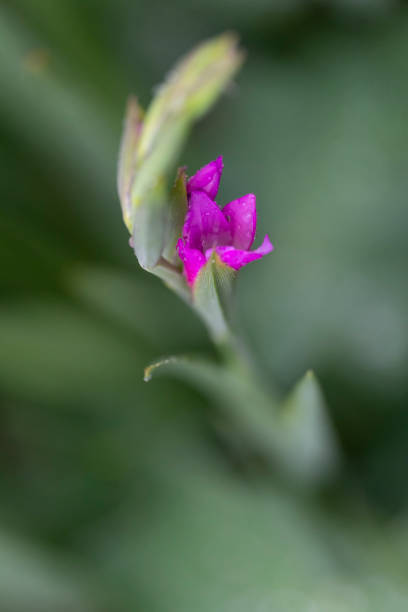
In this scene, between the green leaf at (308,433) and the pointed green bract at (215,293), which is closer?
the pointed green bract at (215,293)

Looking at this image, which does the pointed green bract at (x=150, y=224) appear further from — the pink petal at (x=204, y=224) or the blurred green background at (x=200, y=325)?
the blurred green background at (x=200, y=325)

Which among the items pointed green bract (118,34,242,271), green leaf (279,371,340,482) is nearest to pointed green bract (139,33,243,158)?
pointed green bract (118,34,242,271)

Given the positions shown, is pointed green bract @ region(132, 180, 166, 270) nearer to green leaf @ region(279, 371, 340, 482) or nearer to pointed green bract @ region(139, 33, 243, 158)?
pointed green bract @ region(139, 33, 243, 158)

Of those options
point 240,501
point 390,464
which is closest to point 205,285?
point 240,501

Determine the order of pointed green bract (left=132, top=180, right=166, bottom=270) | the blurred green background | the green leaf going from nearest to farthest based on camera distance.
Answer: pointed green bract (left=132, top=180, right=166, bottom=270) < the green leaf < the blurred green background

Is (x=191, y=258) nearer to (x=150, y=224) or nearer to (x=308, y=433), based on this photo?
(x=150, y=224)

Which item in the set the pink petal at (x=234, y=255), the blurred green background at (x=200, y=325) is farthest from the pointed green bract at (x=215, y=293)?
the blurred green background at (x=200, y=325)

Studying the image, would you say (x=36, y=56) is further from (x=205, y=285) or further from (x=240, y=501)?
(x=240, y=501)
